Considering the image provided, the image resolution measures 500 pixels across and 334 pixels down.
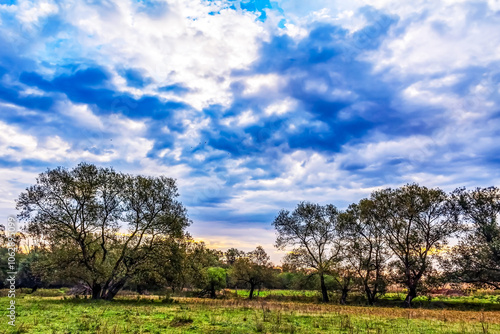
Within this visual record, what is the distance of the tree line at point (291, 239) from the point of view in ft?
114

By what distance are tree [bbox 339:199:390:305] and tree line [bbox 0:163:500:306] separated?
159mm

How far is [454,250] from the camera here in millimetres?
41312


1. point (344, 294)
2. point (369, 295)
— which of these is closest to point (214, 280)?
point (344, 294)

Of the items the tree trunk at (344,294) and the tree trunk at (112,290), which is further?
the tree trunk at (344,294)

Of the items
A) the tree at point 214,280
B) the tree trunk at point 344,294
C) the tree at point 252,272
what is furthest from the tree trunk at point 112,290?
the tree trunk at point 344,294

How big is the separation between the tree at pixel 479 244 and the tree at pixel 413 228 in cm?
208

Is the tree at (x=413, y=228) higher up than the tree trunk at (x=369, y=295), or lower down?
higher up

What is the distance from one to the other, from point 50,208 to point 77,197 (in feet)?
10.3

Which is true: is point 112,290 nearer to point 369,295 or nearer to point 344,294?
point 344,294

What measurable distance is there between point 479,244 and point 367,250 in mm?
14863

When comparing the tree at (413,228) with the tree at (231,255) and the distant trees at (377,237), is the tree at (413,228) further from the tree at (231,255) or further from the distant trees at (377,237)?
the tree at (231,255)

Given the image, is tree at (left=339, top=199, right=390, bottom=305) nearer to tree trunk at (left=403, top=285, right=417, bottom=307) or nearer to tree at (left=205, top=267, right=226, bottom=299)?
tree trunk at (left=403, top=285, right=417, bottom=307)

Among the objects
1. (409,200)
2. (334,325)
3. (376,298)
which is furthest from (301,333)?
(376,298)

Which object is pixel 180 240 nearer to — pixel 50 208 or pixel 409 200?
pixel 50 208
